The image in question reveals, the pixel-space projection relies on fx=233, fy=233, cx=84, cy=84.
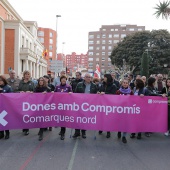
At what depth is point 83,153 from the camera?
209 inches

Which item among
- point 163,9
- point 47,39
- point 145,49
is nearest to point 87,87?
point 163,9

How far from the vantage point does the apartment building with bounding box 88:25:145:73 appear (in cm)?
12250

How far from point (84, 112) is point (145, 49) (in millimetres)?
45874

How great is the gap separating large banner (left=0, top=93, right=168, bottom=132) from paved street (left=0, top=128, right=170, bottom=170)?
0.41 metres

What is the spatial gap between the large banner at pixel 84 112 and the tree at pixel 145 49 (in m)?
40.8

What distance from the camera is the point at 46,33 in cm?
10456

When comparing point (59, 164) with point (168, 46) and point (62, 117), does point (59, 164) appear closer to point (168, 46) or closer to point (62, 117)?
point (62, 117)

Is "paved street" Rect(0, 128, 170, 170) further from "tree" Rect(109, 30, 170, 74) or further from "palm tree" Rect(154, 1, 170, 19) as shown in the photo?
"tree" Rect(109, 30, 170, 74)

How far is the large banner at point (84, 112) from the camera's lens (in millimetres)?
6301

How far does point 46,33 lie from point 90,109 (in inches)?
4035

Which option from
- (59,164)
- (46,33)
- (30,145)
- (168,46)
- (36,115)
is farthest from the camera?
(46,33)

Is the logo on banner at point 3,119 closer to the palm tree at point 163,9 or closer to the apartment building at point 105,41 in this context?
the palm tree at point 163,9

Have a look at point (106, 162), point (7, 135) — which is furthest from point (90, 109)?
point (7, 135)

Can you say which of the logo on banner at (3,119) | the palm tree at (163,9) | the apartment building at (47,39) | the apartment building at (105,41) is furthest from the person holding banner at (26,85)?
the apartment building at (105,41)
